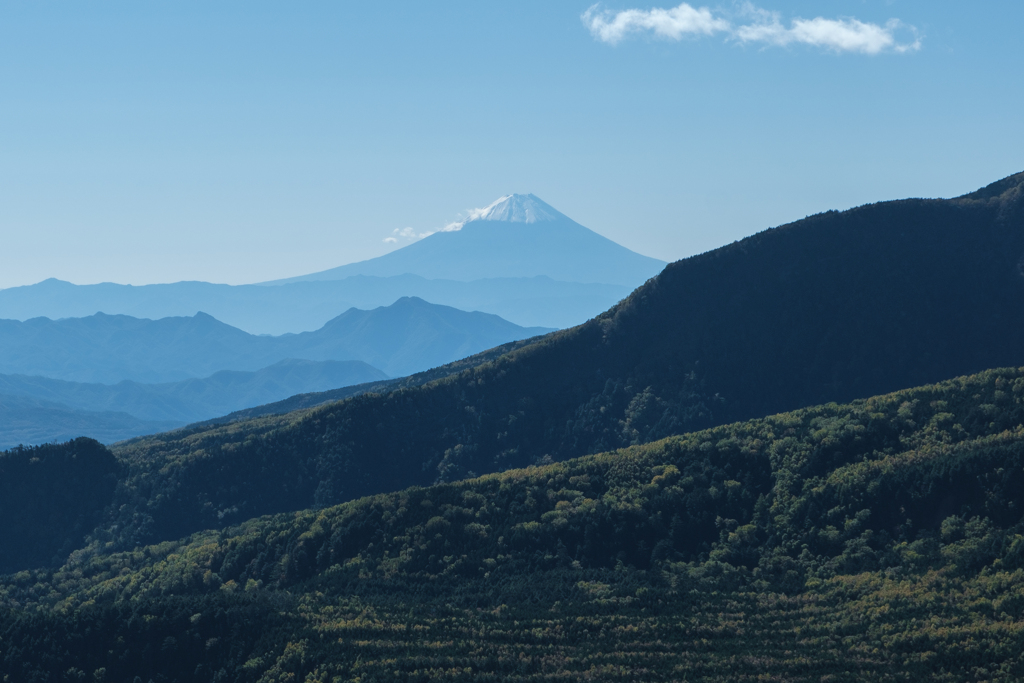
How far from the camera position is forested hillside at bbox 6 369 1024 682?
3482 inches

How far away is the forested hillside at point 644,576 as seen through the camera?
8844 centimetres

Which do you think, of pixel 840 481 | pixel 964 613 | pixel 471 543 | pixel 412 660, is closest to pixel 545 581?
pixel 471 543

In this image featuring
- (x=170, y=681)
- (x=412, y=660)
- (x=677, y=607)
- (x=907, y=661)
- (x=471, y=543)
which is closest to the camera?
(x=907, y=661)

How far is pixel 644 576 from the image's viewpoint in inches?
4769

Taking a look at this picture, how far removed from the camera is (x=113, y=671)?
3875 inches

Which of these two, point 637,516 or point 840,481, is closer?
point 840,481

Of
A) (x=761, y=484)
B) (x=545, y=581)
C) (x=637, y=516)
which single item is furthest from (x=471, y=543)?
(x=761, y=484)

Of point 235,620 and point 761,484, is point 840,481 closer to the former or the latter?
point 761,484

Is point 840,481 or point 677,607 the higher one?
point 840,481

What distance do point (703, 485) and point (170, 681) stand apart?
78.2m

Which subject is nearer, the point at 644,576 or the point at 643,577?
the point at 643,577

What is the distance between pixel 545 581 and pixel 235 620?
132 ft

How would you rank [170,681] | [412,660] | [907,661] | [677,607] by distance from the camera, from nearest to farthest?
[907,661] → [412,660] → [170,681] → [677,607]

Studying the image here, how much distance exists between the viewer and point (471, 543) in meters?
130
